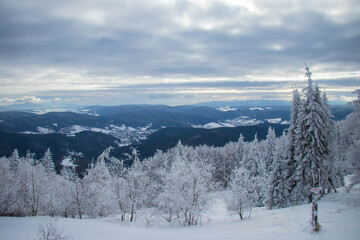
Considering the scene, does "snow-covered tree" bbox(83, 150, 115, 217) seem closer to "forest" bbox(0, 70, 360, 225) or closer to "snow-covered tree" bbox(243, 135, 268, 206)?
"forest" bbox(0, 70, 360, 225)

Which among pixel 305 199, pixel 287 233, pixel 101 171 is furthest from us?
pixel 101 171

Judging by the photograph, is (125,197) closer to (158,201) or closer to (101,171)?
(158,201)

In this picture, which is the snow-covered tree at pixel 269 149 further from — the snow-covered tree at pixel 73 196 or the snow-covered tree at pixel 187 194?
the snow-covered tree at pixel 73 196

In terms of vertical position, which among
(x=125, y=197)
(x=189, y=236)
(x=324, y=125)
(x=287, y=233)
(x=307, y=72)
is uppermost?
(x=307, y=72)

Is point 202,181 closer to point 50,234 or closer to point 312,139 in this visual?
point 312,139

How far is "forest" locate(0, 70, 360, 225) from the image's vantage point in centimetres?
2067

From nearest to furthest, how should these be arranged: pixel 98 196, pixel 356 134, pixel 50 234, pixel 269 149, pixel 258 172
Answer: pixel 50 234, pixel 356 134, pixel 98 196, pixel 258 172, pixel 269 149

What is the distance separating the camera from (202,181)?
68.6 ft

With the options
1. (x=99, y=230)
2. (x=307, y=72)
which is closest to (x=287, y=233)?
(x=99, y=230)

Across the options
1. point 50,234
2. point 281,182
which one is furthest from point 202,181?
point 50,234

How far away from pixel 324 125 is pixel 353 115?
18.4 feet

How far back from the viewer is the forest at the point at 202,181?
67.8 feet

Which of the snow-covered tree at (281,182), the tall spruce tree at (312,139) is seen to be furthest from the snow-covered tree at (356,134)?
the snow-covered tree at (281,182)

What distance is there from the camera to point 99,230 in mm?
17266
